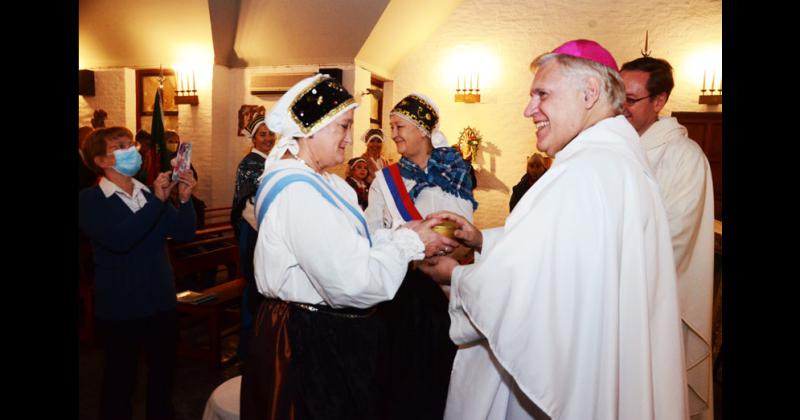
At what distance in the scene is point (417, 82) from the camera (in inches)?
387

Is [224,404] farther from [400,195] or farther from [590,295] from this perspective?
[590,295]

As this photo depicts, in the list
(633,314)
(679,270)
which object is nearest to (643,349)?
(633,314)

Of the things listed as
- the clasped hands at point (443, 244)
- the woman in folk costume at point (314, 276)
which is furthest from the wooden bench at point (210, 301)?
the clasped hands at point (443, 244)

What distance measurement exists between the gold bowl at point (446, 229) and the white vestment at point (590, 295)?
1.98ft

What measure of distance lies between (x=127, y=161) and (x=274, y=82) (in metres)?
6.22

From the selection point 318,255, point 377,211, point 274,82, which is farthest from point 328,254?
point 274,82

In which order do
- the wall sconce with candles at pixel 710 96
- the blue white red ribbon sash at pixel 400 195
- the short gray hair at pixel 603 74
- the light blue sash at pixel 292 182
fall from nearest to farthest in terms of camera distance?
the short gray hair at pixel 603 74
the light blue sash at pixel 292 182
the blue white red ribbon sash at pixel 400 195
the wall sconce with candles at pixel 710 96

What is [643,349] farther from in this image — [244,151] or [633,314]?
[244,151]

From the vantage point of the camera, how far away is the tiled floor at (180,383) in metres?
3.54

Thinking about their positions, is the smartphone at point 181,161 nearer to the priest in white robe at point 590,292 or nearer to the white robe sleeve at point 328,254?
the white robe sleeve at point 328,254

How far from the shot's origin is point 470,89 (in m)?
9.50

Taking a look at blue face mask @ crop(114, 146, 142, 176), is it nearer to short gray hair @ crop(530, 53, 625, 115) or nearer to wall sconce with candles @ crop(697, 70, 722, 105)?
short gray hair @ crop(530, 53, 625, 115)

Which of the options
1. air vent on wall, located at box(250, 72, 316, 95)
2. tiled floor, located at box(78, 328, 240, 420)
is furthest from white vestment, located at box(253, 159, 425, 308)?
air vent on wall, located at box(250, 72, 316, 95)

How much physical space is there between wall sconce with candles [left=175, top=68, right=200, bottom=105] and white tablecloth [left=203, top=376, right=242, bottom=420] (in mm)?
7027
